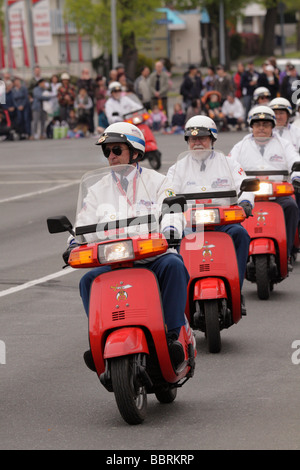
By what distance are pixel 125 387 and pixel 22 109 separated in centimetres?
2942

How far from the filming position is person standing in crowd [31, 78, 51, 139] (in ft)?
117

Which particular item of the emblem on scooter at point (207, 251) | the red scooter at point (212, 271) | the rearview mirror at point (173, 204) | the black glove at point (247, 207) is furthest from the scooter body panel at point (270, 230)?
the rearview mirror at point (173, 204)

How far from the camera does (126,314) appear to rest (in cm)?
693

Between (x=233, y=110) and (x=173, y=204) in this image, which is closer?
(x=173, y=204)

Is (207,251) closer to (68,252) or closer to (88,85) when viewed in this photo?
(68,252)

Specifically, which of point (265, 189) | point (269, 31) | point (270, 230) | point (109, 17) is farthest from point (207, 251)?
point (269, 31)

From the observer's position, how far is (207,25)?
92312 millimetres

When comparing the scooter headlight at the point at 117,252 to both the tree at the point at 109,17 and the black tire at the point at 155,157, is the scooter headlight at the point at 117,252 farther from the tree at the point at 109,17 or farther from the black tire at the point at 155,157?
the tree at the point at 109,17

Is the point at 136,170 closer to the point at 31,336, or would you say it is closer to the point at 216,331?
the point at 216,331

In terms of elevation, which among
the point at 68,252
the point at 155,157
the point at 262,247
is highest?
the point at 68,252

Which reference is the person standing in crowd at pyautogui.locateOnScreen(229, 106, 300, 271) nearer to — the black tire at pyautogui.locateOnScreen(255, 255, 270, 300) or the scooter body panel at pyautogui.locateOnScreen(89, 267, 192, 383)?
the black tire at pyautogui.locateOnScreen(255, 255, 270, 300)

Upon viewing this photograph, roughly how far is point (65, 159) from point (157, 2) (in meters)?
34.2

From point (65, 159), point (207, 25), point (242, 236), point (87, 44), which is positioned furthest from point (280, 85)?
point (207, 25)

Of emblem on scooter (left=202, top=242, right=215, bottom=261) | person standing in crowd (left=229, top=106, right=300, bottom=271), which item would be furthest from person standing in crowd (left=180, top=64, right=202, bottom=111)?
emblem on scooter (left=202, top=242, right=215, bottom=261)
